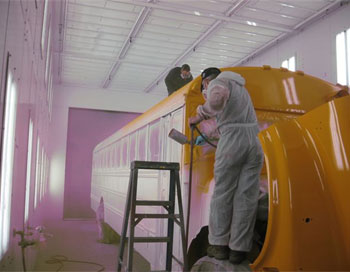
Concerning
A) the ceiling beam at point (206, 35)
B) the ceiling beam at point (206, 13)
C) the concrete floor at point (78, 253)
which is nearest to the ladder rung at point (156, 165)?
the concrete floor at point (78, 253)

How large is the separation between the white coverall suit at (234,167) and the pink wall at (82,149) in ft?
35.2

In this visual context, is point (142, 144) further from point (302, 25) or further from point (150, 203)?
point (302, 25)

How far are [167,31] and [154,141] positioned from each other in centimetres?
442

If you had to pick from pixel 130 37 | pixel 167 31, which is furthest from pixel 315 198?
pixel 130 37

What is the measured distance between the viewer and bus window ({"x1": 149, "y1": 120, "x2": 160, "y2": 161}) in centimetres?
466

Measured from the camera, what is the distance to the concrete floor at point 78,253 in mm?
5641

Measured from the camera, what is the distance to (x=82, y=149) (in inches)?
526

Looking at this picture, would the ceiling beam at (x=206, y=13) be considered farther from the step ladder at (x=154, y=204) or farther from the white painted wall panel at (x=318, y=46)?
the step ladder at (x=154, y=204)

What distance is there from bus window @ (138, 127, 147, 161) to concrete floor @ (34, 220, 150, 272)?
1.64 metres

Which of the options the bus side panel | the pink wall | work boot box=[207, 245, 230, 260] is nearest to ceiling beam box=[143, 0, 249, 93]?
the pink wall

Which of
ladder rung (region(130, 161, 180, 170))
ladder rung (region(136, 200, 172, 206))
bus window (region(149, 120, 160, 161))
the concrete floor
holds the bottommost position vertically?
the concrete floor

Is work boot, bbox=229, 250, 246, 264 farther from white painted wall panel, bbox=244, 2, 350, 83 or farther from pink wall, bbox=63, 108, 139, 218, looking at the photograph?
pink wall, bbox=63, 108, 139, 218

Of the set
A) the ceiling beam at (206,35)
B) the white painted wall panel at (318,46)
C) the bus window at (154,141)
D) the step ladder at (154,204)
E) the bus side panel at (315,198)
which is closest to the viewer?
the bus side panel at (315,198)

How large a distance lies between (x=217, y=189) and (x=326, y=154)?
2.56 ft
